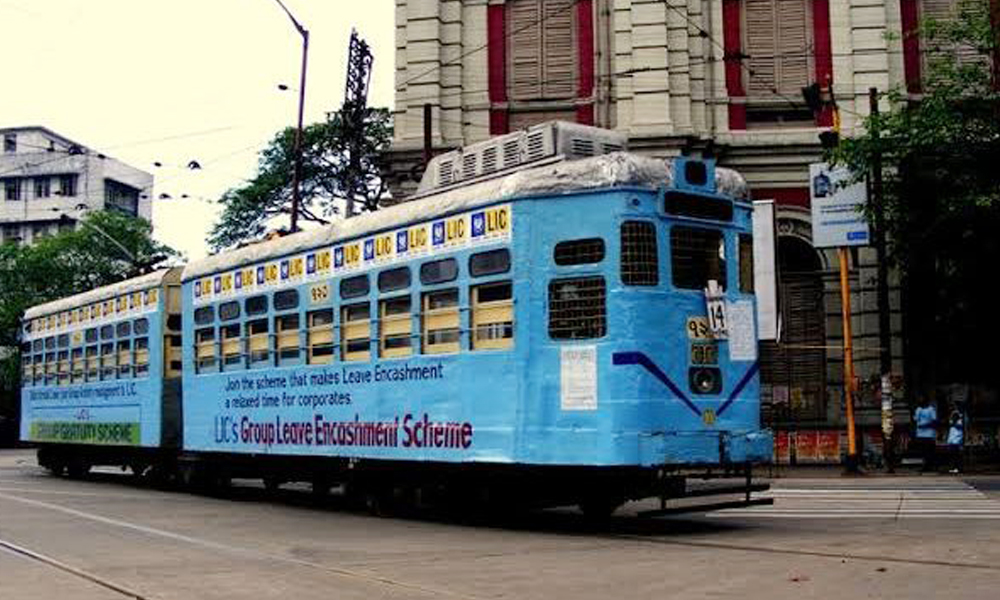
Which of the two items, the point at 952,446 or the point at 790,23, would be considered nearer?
the point at 952,446

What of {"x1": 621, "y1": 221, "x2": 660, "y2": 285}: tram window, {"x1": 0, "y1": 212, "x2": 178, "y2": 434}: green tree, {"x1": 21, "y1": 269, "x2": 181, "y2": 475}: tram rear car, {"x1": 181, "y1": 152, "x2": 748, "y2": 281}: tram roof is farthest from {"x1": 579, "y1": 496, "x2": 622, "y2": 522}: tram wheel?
{"x1": 0, "y1": 212, "x2": 178, "y2": 434}: green tree

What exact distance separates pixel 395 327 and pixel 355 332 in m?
0.83

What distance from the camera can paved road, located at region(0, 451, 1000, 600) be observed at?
27.6 feet

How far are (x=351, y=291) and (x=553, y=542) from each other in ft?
14.8

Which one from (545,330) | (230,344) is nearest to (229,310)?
(230,344)

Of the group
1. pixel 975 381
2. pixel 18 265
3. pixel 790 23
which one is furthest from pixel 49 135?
pixel 975 381

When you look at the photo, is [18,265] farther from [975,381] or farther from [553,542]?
[553,542]

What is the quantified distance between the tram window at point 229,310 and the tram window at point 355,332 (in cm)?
286

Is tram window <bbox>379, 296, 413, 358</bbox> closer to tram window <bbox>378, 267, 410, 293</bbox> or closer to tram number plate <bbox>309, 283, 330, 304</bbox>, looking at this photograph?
tram window <bbox>378, 267, 410, 293</bbox>

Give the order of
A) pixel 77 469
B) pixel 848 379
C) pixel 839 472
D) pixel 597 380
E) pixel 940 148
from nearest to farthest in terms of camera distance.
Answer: pixel 597 380 < pixel 940 148 < pixel 848 379 < pixel 839 472 < pixel 77 469

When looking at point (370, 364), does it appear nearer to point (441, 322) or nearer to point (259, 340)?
point (441, 322)

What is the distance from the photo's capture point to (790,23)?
92.5 feet

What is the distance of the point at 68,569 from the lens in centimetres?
986

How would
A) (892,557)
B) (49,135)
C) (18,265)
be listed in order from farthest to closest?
(49,135), (18,265), (892,557)
